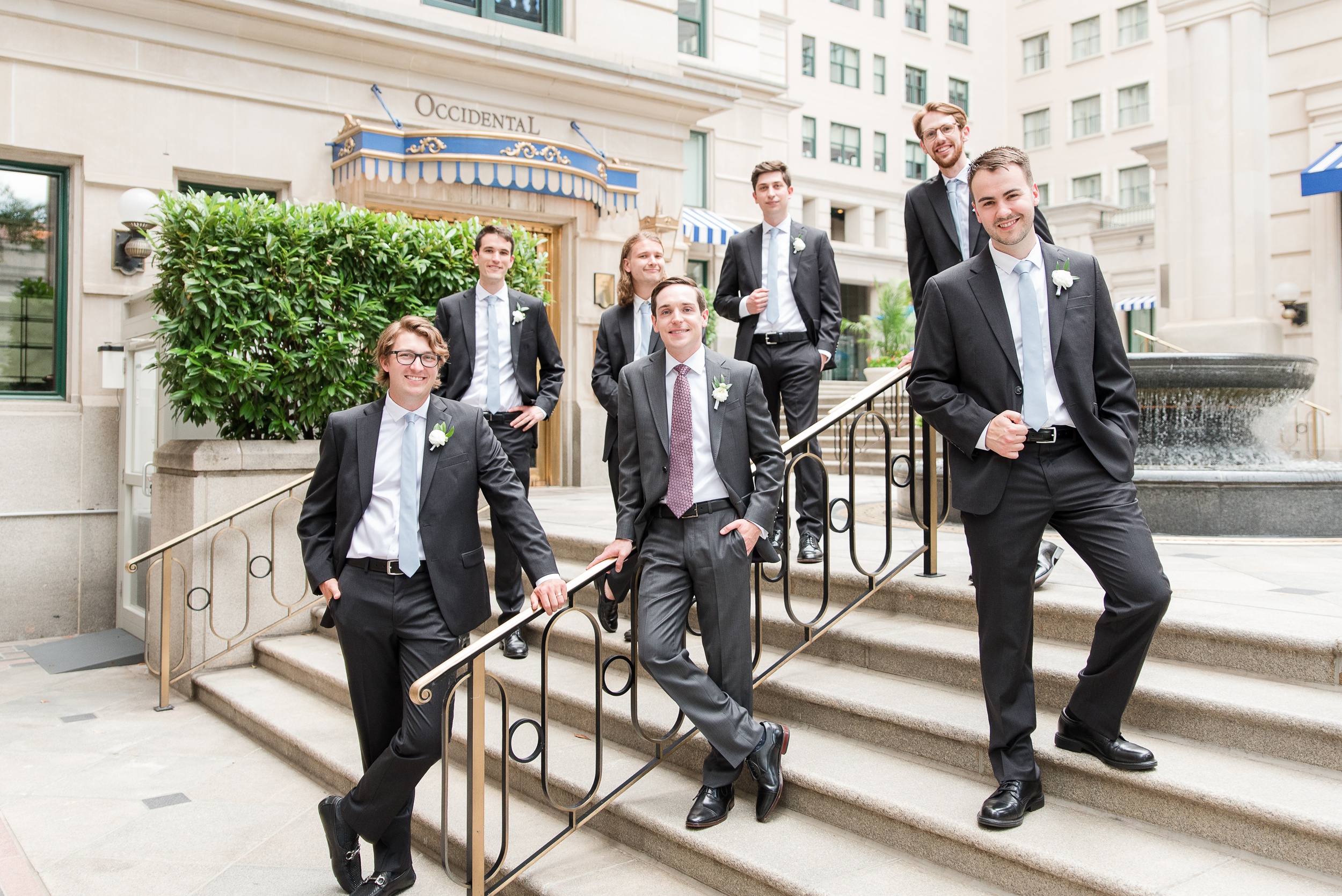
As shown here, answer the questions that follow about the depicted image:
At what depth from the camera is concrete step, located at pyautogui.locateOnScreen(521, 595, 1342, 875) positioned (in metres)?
3.03

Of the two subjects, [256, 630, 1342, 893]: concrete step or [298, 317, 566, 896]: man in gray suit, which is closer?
[256, 630, 1342, 893]: concrete step

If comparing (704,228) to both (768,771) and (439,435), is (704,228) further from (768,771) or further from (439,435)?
(768,771)

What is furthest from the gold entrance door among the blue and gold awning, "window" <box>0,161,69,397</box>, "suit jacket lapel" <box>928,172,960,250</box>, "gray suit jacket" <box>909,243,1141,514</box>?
"gray suit jacket" <box>909,243,1141,514</box>

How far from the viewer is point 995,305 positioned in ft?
11.3

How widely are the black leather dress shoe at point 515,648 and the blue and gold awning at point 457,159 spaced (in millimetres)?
6045

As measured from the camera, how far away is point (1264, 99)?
15.9m

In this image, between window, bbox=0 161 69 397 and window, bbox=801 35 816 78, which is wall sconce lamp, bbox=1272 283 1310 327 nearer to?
window, bbox=0 161 69 397

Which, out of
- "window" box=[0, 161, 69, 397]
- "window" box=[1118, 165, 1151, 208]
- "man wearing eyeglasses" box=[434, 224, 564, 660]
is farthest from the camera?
"window" box=[1118, 165, 1151, 208]

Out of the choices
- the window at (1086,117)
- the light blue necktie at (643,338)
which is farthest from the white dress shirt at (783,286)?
the window at (1086,117)

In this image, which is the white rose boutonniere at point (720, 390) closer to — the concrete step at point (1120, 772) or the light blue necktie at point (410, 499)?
the light blue necktie at point (410, 499)

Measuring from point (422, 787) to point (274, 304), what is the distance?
408 centimetres

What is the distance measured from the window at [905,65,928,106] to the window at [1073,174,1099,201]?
6872 millimetres

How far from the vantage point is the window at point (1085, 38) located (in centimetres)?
3841

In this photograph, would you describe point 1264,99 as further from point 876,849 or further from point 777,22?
point 876,849
